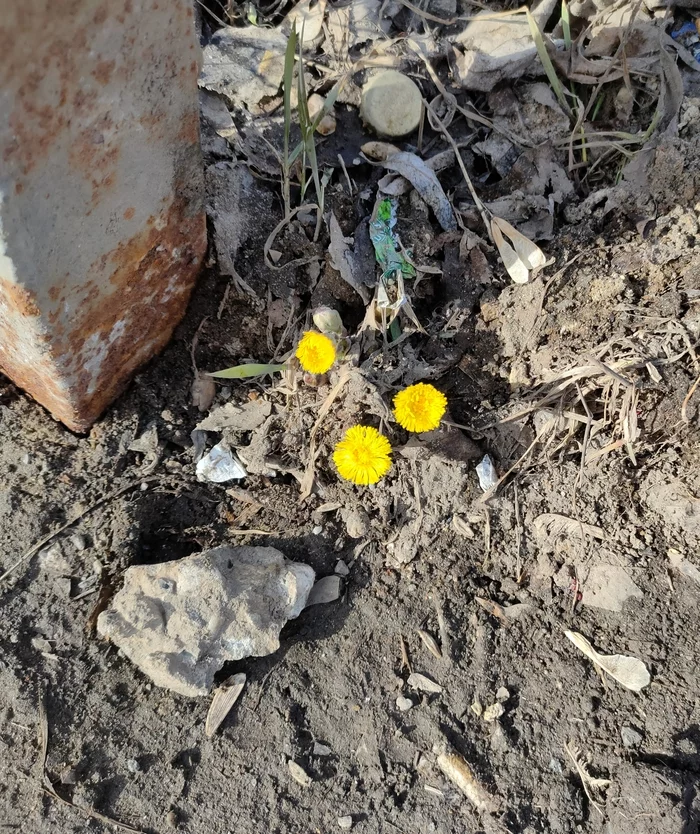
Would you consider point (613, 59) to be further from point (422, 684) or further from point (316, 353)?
point (422, 684)

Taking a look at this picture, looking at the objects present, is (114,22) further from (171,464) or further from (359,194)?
(171,464)

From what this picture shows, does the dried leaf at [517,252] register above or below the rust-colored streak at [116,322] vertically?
below

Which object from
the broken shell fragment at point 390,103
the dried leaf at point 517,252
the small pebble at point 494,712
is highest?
the broken shell fragment at point 390,103

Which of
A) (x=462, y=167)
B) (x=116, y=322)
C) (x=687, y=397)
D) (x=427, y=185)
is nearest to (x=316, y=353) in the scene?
(x=116, y=322)

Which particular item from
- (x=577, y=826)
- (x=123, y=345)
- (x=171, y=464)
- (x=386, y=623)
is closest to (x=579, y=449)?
(x=386, y=623)

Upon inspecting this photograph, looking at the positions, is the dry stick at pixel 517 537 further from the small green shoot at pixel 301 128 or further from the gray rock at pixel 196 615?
the small green shoot at pixel 301 128

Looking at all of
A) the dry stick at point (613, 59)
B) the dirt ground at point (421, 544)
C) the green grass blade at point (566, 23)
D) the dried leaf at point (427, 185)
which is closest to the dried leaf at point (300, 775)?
the dirt ground at point (421, 544)
